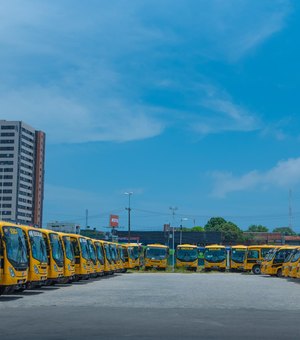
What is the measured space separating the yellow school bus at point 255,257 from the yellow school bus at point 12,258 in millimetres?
35045

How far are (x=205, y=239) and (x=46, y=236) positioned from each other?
9339 centimetres

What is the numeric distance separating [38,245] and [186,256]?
3805 cm

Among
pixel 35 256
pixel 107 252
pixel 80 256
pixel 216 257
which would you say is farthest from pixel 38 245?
pixel 216 257

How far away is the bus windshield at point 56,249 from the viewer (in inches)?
1062

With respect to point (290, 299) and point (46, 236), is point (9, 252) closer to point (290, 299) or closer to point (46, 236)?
point (46, 236)

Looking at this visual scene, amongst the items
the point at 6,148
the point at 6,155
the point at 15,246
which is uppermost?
the point at 6,148

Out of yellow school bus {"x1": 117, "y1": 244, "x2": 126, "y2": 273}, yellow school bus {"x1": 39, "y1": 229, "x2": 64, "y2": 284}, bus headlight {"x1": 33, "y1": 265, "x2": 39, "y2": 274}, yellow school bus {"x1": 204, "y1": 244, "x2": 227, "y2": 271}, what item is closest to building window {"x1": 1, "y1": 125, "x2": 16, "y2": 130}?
yellow school bus {"x1": 204, "y1": 244, "x2": 227, "y2": 271}

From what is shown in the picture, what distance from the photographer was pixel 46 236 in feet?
87.4

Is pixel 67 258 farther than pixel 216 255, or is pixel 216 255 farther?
pixel 216 255

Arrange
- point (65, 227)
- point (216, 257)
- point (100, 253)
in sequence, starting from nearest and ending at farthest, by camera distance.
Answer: point (100, 253) → point (216, 257) → point (65, 227)

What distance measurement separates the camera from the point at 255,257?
54656 millimetres

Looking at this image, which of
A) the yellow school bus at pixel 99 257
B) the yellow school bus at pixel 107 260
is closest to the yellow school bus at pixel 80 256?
the yellow school bus at pixel 99 257

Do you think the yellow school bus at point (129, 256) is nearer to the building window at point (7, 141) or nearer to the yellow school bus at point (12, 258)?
the yellow school bus at point (12, 258)

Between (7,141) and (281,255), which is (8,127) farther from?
(281,255)
